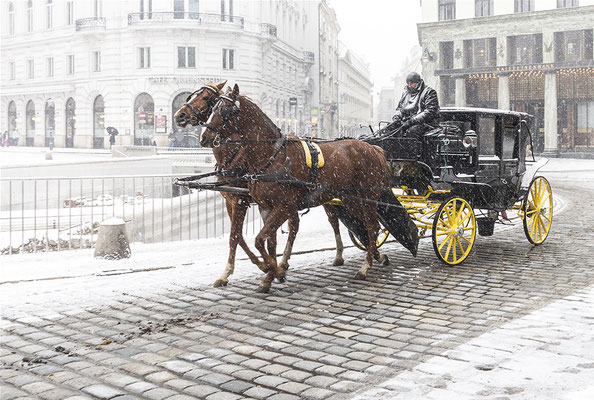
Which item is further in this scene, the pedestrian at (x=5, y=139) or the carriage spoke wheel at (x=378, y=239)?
the pedestrian at (x=5, y=139)

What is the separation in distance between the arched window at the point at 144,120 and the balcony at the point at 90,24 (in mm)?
5727

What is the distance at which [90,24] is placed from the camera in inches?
1775

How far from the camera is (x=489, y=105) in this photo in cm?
4241

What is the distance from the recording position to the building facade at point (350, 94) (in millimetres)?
84688

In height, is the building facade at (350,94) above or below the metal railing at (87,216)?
above

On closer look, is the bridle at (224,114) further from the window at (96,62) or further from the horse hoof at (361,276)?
the window at (96,62)

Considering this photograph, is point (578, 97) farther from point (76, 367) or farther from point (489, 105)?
point (76, 367)

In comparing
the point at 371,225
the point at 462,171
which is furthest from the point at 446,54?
the point at 371,225

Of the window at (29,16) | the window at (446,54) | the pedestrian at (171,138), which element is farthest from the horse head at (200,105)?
the window at (29,16)

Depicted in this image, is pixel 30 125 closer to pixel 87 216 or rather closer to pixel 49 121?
pixel 49 121

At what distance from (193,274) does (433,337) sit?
390 cm

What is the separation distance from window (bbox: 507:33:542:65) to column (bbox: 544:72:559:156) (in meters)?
1.50

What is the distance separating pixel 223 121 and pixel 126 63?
129 feet

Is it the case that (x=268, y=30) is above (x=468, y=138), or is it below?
above
